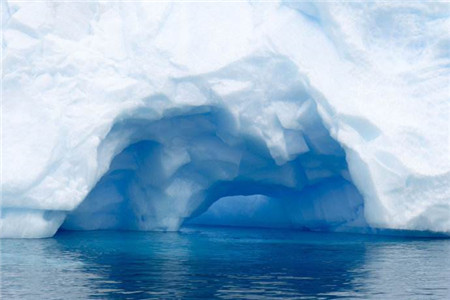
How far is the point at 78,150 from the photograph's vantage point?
50.5 ft

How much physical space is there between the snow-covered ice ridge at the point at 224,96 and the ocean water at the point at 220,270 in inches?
55.7

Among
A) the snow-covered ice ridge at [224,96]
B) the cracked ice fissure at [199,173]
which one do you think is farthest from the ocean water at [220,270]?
the cracked ice fissure at [199,173]

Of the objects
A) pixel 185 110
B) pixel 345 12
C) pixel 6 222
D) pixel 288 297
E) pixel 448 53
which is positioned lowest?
pixel 288 297

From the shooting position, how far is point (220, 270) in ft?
31.9

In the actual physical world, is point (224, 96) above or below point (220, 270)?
above

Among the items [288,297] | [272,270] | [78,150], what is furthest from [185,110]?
[288,297]

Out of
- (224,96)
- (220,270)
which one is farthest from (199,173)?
(220,270)

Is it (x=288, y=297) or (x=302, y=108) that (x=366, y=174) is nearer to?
(x=302, y=108)

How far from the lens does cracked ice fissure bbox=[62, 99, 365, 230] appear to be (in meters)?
18.2

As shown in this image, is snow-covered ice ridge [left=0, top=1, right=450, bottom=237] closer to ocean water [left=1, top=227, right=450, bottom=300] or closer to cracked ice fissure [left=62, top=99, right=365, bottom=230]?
cracked ice fissure [left=62, top=99, right=365, bottom=230]

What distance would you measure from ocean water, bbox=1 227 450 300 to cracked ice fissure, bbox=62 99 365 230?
406 cm

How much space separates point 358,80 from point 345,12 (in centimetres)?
182

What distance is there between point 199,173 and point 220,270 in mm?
10513

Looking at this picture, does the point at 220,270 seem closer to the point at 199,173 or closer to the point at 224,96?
the point at 224,96
